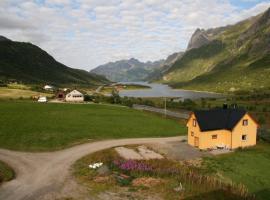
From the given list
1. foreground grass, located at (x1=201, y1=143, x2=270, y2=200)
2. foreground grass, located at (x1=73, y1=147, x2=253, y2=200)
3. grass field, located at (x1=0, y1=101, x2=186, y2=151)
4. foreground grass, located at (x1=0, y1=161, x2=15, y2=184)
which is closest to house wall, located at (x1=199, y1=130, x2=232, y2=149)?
foreground grass, located at (x1=201, y1=143, x2=270, y2=200)

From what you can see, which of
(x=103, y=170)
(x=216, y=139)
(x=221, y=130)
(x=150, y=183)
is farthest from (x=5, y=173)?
(x=221, y=130)

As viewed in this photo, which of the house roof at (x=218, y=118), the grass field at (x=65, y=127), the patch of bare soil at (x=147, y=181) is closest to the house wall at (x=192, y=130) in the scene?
the house roof at (x=218, y=118)

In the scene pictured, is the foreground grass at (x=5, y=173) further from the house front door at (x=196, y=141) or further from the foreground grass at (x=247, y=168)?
the house front door at (x=196, y=141)

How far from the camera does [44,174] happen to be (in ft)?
139

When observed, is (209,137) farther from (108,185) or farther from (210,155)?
(108,185)

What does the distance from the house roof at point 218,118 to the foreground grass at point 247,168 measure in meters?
5.90

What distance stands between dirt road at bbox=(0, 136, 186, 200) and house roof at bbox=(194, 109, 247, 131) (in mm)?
17314

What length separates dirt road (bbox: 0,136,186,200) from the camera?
35969 millimetres

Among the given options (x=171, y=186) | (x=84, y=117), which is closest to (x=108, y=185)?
(x=171, y=186)

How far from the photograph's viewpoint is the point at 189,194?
3619 centimetres

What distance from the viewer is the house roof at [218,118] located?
2539 inches

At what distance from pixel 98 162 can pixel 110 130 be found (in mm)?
24240

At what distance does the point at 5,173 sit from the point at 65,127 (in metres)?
31.5

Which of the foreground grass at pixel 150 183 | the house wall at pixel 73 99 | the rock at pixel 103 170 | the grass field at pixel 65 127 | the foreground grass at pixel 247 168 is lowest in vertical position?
the foreground grass at pixel 247 168
